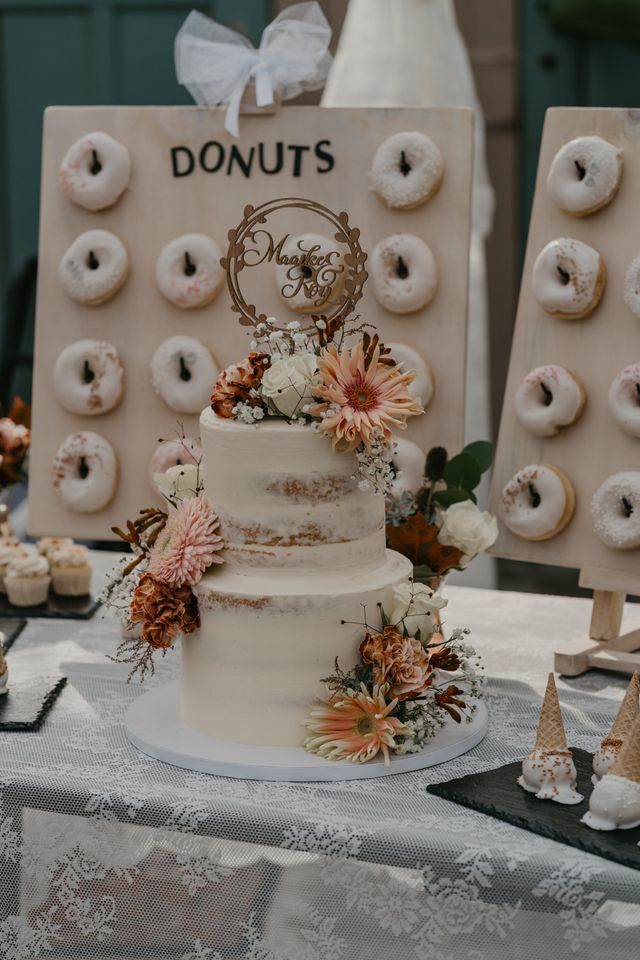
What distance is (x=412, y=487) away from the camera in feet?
5.64

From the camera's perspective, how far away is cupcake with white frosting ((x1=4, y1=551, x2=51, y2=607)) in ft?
5.84

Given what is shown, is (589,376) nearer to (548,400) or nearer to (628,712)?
(548,400)

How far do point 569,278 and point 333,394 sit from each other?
531mm

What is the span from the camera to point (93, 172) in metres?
1.87

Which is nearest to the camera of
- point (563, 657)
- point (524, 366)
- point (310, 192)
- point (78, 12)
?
point (563, 657)

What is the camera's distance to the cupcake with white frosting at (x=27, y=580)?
1780 millimetres

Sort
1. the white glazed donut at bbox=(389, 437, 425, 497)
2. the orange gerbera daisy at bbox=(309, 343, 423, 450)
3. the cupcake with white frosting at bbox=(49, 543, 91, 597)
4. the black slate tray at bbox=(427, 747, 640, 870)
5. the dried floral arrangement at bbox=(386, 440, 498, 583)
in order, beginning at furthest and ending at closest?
1. the cupcake with white frosting at bbox=(49, 543, 91, 597)
2. the white glazed donut at bbox=(389, 437, 425, 497)
3. the dried floral arrangement at bbox=(386, 440, 498, 583)
4. the orange gerbera daisy at bbox=(309, 343, 423, 450)
5. the black slate tray at bbox=(427, 747, 640, 870)

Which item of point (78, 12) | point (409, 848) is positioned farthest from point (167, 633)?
point (78, 12)

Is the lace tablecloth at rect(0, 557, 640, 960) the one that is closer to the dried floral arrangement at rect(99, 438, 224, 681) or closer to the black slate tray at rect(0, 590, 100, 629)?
the dried floral arrangement at rect(99, 438, 224, 681)

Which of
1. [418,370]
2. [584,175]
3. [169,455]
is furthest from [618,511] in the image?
[169,455]

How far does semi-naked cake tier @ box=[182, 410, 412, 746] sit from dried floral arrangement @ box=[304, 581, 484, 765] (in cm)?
2

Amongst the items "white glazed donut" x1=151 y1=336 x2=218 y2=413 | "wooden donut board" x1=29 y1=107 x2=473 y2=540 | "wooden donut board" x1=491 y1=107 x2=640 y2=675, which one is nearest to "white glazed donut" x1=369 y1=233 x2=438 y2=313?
"wooden donut board" x1=29 y1=107 x2=473 y2=540

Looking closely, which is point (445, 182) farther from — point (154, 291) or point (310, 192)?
point (154, 291)

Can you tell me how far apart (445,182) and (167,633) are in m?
0.80
